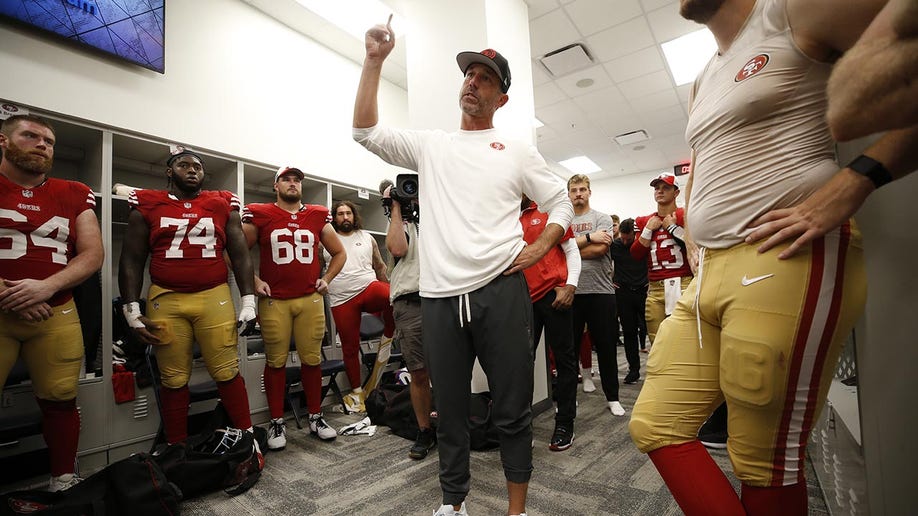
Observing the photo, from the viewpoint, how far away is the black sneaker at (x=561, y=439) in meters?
2.12

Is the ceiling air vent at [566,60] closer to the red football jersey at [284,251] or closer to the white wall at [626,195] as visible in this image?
the red football jersey at [284,251]

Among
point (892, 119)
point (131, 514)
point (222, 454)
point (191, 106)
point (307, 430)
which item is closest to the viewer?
point (892, 119)

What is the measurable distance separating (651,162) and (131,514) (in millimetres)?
9654

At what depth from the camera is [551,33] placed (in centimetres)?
409

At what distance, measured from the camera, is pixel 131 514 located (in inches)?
57.3

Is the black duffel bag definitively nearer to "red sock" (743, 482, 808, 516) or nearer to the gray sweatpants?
the gray sweatpants

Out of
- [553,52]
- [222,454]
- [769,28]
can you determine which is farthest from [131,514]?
[553,52]

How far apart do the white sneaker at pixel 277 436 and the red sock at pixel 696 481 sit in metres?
2.15

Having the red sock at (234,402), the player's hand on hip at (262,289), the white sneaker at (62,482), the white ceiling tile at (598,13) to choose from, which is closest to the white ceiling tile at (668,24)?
the white ceiling tile at (598,13)

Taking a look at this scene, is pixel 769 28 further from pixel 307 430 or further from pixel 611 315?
pixel 307 430

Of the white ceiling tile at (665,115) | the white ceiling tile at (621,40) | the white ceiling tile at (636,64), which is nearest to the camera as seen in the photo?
the white ceiling tile at (621,40)

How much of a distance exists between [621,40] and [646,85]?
1277 millimetres

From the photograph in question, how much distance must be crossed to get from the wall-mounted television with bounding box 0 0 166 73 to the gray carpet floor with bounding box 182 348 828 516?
2872 mm

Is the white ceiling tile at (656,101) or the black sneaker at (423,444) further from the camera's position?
the white ceiling tile at (656,101)
